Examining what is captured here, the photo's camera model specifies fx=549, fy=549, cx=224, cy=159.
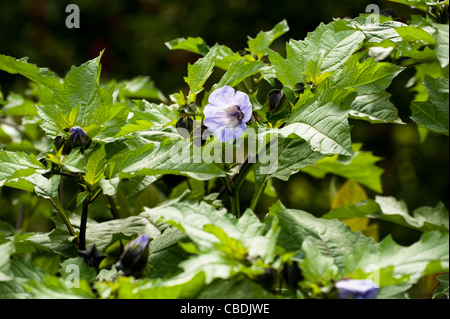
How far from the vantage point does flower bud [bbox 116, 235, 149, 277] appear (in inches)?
26.4

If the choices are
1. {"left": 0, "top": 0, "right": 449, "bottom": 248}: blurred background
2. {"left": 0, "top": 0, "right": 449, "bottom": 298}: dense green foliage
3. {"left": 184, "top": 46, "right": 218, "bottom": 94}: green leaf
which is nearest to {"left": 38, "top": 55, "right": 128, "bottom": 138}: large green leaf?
{"left": 0, "top": 0, "right": 449, "bottom": 298}: dense green foliage

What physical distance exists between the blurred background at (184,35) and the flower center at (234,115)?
2.06 metres

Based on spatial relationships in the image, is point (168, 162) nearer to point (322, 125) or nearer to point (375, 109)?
point (322, 125)

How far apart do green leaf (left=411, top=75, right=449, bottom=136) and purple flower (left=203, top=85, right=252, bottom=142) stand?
24 centimetres

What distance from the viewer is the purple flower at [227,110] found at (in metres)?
0.78

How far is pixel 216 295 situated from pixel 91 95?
1.37 feet

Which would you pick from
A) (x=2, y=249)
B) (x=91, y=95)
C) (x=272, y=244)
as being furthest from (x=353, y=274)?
(x=91, y=95)

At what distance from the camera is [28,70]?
918 mm

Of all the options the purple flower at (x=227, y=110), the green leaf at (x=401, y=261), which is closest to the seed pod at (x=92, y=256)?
the purple flower at (x=227, y=110)

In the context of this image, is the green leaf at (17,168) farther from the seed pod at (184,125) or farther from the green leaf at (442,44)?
the green leaf at (442,44)

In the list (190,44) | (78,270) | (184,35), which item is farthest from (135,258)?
(184,35)

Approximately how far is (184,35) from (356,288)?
273cm

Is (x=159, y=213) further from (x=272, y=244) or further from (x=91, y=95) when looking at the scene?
(x=91, y=95)

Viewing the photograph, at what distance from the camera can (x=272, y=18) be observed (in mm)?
3139
